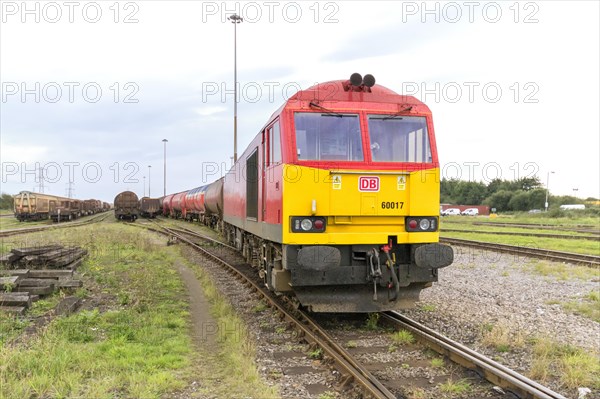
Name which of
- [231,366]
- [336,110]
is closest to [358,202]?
[336,110]

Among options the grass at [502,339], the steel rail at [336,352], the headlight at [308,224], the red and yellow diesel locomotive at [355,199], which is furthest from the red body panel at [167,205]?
the grass at [502,339]

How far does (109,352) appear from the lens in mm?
6156

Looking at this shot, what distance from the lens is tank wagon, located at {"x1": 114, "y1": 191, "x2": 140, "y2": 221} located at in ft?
146

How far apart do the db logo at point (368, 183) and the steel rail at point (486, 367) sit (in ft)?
6.74

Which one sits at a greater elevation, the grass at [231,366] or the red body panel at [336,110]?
the red body panel at [336,110]

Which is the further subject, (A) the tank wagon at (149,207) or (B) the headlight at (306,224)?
(A) the tank wagon at (149,207)

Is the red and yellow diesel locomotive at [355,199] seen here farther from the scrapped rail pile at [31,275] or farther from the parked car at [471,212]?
the parked car at [471,212]

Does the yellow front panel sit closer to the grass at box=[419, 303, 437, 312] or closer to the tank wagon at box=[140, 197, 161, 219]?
the grass at box=[419, 303, 437, 312]

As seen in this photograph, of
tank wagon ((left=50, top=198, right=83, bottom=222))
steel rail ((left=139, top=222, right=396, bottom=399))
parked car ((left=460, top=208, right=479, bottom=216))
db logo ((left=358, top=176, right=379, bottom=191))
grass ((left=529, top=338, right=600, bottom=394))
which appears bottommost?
grass ((left=529, top=338, right=600, bottom=394))

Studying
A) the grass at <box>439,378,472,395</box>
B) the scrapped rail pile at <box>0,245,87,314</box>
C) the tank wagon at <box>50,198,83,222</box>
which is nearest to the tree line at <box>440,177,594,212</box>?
the tank wagon at <box>50,198,83,222</box>

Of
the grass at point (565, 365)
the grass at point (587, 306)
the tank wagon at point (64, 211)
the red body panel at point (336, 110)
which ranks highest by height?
the red body panel at point (336, 110)

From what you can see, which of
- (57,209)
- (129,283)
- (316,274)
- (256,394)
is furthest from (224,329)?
(57,209)

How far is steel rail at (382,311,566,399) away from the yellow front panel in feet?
4.62

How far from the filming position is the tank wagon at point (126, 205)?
44500mm
